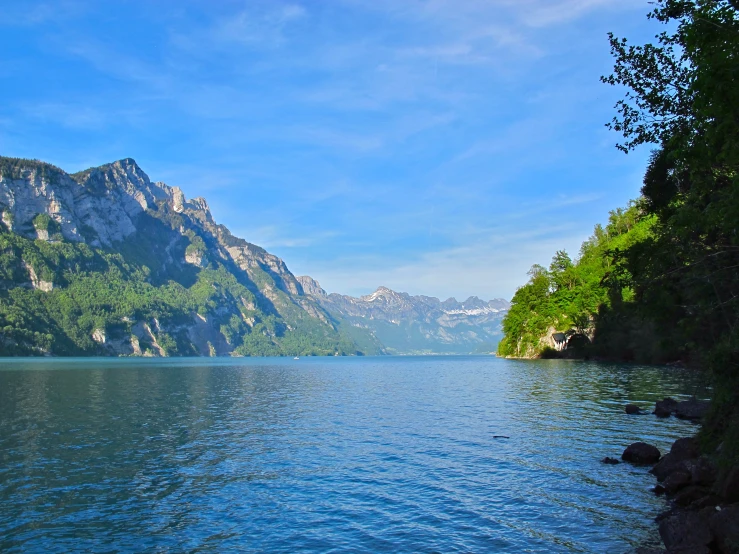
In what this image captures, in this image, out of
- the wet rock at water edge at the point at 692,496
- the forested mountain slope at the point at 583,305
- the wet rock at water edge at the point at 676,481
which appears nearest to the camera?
the wet rock at water edge at the point at 692,496

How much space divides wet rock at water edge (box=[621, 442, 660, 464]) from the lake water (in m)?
1.80

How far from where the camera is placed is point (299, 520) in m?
21.5

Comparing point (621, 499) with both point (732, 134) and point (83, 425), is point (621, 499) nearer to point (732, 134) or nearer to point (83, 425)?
point (732, 134)

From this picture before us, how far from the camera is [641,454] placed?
98.9 feet

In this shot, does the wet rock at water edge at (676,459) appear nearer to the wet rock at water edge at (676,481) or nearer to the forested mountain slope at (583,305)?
the wet rock at water edge at (676,481)

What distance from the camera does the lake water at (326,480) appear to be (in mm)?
19641

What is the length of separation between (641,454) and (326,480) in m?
18.3

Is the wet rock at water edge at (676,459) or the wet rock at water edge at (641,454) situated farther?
the wet rock at water edge at (641,454)

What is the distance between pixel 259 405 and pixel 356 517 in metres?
43.0

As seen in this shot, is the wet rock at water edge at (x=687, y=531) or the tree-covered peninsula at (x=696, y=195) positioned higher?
the tree-covered peninsula at (x=696, y=195)

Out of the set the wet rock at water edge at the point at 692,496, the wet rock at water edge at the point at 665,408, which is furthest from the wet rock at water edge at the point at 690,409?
the wet rock at water edge at the point at 692,496

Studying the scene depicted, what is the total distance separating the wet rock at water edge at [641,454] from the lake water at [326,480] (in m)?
1.80

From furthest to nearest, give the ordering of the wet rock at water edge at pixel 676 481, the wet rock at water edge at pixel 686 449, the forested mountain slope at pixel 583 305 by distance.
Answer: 1. the forested mountain slope at pixel 583 305
2. the wet rock at water edge at pixel 686 449
3. the wet rock at water edge at pixel 676 481

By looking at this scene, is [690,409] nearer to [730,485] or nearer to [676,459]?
[676,459]
